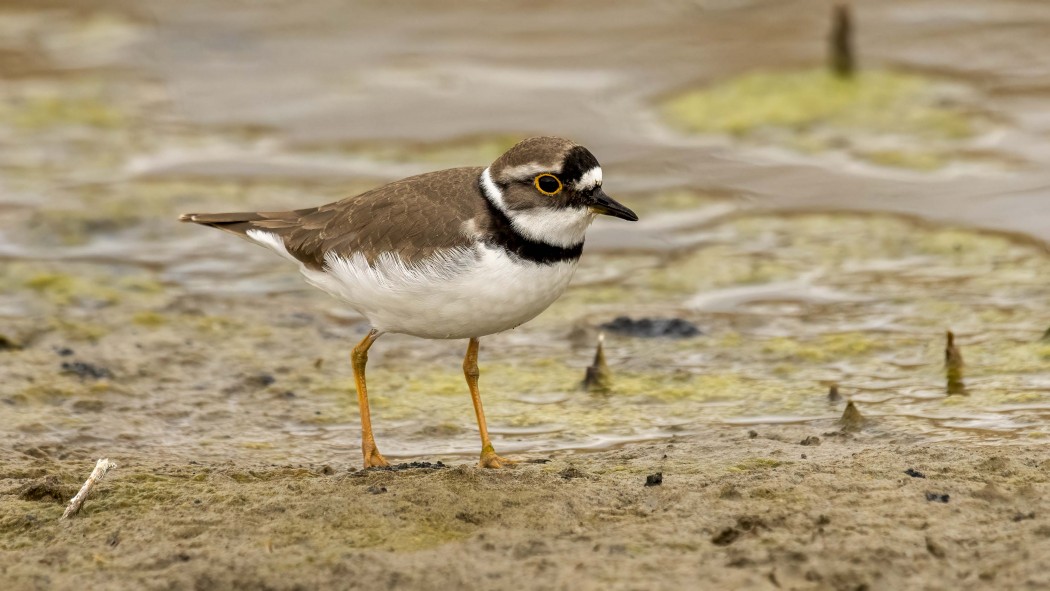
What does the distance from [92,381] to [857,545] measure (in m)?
4.42

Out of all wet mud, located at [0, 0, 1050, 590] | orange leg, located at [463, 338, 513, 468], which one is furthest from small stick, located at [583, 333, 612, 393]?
orange leg, located at [463, 338, 513, 468]

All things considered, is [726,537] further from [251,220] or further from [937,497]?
[251,220]

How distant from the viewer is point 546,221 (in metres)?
5.99

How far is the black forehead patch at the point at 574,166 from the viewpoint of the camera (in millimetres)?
6078

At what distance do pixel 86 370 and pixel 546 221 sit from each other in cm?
309

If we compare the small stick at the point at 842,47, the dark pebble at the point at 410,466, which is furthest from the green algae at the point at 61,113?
the dark pebble at the point at 410,466

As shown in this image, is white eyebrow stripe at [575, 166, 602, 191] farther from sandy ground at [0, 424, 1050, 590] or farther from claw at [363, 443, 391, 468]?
claw at [363, 443, 391, 468]

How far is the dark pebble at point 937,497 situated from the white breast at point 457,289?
1.77 m

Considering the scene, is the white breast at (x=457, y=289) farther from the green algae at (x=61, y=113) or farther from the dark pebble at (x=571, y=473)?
the green algae at (x=61, y=113)

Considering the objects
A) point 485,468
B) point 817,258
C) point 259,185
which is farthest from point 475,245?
point 259,185

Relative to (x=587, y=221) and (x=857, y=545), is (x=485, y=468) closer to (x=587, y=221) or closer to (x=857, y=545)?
(x=587, y=221)

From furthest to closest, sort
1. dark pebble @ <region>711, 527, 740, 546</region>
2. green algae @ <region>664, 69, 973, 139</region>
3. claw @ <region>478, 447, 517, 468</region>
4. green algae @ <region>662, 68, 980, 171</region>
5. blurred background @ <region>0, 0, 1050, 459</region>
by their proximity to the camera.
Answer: green algae @ <region>664, 69, 973, 139</region>
green algae @ <region>662, 68, 980, 171</region>
blurred background @ <region>0, 0, 1050, 459</region>
claw @ <region>478, 447, 517, 468</region>
dark pebble @ <region>711, 527, 740, 546</region>

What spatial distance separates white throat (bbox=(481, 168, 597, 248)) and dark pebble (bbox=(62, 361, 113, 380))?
9.03ft

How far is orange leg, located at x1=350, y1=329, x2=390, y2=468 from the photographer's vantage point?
6.43m
